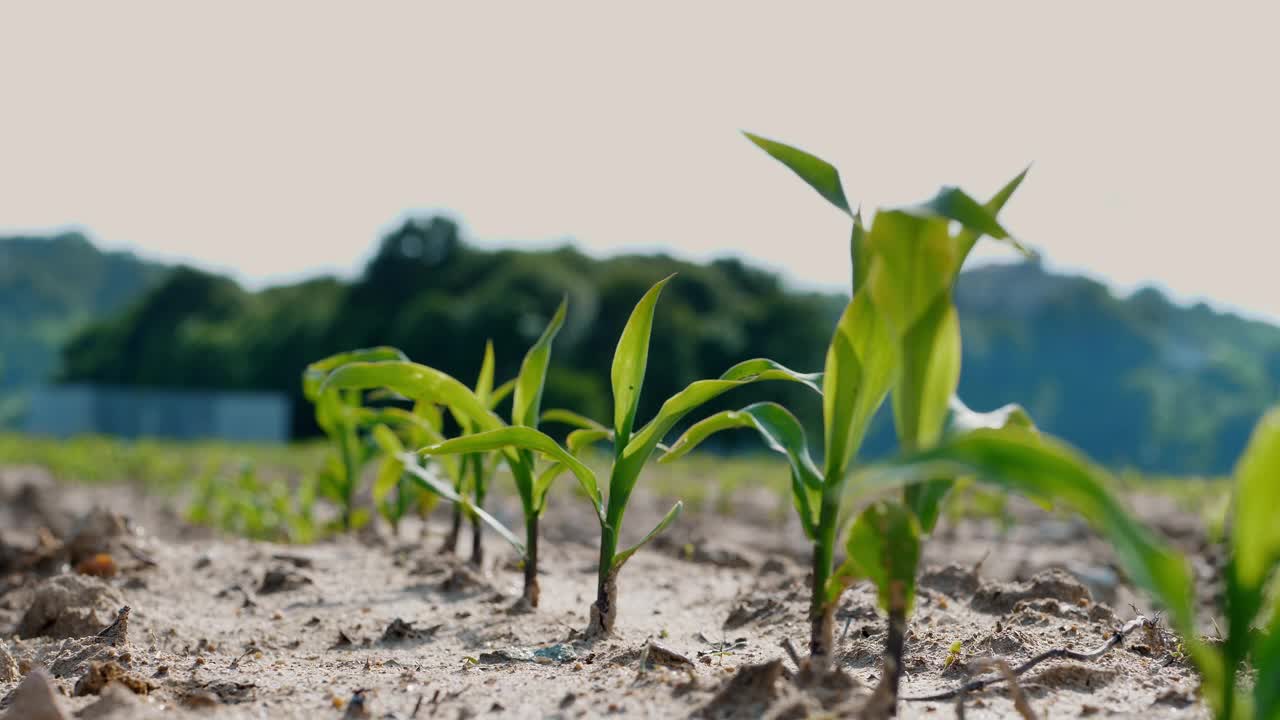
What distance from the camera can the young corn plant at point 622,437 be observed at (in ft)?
5.81

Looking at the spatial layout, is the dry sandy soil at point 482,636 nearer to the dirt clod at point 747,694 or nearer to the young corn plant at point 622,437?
the dirt clod at point 747,694

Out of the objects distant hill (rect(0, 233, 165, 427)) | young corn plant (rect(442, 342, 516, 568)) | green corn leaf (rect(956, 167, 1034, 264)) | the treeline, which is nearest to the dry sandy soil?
young corn plant (rect(442, 342, 516, 568))

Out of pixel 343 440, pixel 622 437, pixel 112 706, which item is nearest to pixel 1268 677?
pixel 622 437

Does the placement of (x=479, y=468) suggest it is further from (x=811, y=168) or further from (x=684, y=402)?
(x=811, y=168)

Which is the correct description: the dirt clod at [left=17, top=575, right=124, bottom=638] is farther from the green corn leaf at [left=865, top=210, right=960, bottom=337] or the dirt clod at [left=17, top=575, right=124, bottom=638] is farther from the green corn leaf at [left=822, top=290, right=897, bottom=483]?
the green corn leaf at [left=865, top=210, right=960, bottom=337]

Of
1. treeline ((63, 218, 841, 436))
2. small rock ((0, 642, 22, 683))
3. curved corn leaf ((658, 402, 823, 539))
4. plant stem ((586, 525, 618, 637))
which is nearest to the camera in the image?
curved corn leaf ((658, 402, 823, 539))

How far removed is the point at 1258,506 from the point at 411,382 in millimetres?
1532

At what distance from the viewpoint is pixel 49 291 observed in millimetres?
65000

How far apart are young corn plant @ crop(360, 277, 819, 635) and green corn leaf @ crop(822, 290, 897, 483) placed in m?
0.21

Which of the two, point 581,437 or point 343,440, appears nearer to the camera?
point 581,437

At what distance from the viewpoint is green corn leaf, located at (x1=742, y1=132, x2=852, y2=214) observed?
1448mm

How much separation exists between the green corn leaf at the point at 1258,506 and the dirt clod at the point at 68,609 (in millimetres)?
2335

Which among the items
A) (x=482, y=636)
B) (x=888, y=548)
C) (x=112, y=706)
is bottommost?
(x=482, y=636)

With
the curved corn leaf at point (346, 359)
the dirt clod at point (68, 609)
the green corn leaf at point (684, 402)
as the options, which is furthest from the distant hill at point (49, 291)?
the green corn leaf at point (684, 402)
